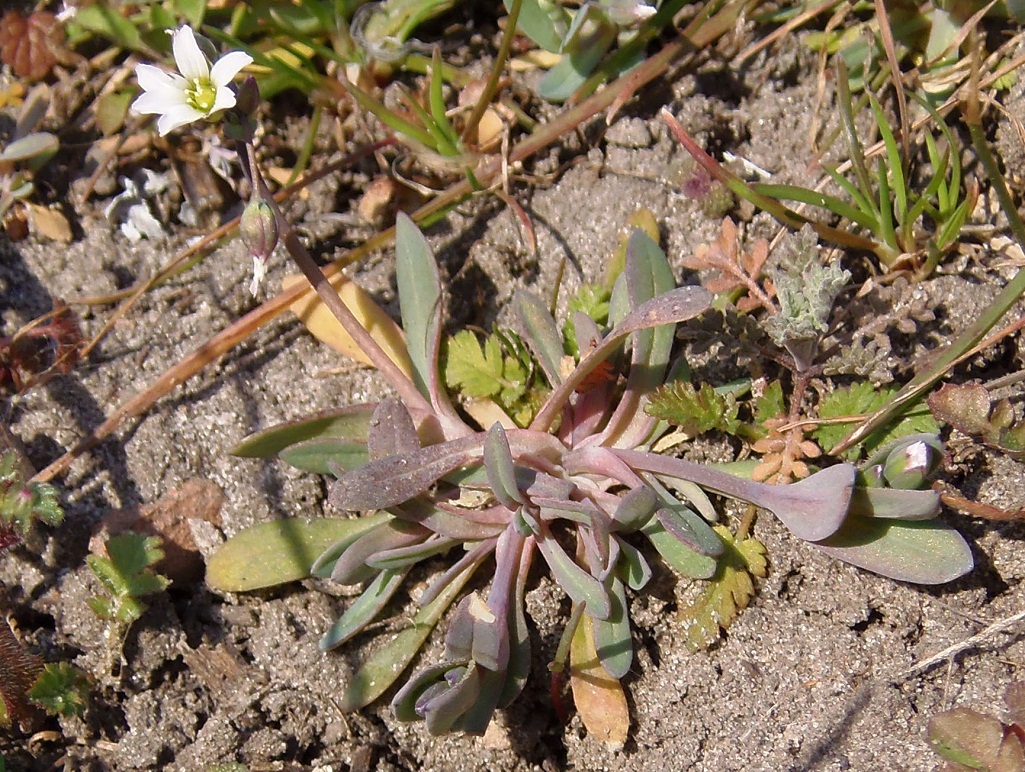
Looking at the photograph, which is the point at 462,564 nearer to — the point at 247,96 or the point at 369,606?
the point at 369,606

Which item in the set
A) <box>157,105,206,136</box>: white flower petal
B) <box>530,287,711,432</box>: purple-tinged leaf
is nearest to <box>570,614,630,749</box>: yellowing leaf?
<box>530,287,711,432</box>: purple-tinged leaf

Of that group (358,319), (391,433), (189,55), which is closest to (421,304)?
(358,319)

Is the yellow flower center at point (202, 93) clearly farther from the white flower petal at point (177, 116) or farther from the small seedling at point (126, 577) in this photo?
the small seedling at point (126, 577)

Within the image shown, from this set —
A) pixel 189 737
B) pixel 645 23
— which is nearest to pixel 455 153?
pixel 645 23

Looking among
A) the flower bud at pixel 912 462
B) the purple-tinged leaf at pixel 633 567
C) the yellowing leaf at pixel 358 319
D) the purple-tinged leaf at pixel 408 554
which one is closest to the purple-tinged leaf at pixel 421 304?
the yellowing leaf at pixel 358 319

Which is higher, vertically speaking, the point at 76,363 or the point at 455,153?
the point at 455,153

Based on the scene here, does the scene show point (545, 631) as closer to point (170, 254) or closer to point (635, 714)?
point (635, 714)
